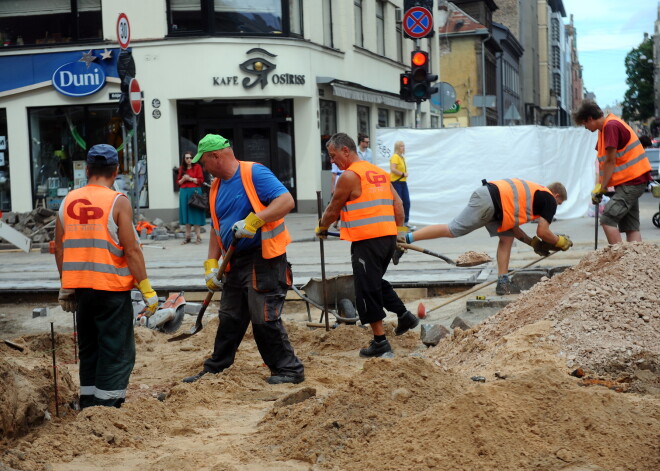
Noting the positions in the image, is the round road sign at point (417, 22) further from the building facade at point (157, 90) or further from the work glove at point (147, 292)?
the work glove at point (147, 292)

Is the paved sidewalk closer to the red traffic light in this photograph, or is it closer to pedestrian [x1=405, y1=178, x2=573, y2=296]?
pedestrian [x1=405, y1=178, x2=573, y2=296]

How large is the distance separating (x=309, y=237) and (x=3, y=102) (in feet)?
30.8

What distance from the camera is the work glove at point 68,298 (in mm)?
6207

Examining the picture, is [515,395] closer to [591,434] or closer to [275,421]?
[591,434]

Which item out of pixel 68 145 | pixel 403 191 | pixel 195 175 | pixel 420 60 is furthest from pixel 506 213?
pixel 68 145

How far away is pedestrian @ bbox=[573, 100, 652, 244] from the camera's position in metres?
10.5

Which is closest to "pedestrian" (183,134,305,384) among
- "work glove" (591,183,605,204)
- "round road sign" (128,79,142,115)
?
"work glove" (591,183,605,204)

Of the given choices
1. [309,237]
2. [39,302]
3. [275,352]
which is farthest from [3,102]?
[275,352]

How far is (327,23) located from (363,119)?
4030 millimetres

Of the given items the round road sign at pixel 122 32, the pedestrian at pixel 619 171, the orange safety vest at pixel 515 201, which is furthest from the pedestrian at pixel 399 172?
the orange safety vest at pixel 515 201

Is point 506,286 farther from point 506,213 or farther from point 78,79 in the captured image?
point 78,79

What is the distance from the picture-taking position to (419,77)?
1709 centimetres

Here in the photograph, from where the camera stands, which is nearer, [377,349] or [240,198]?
[240,198]

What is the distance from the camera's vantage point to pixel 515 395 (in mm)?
Answer: 5195
